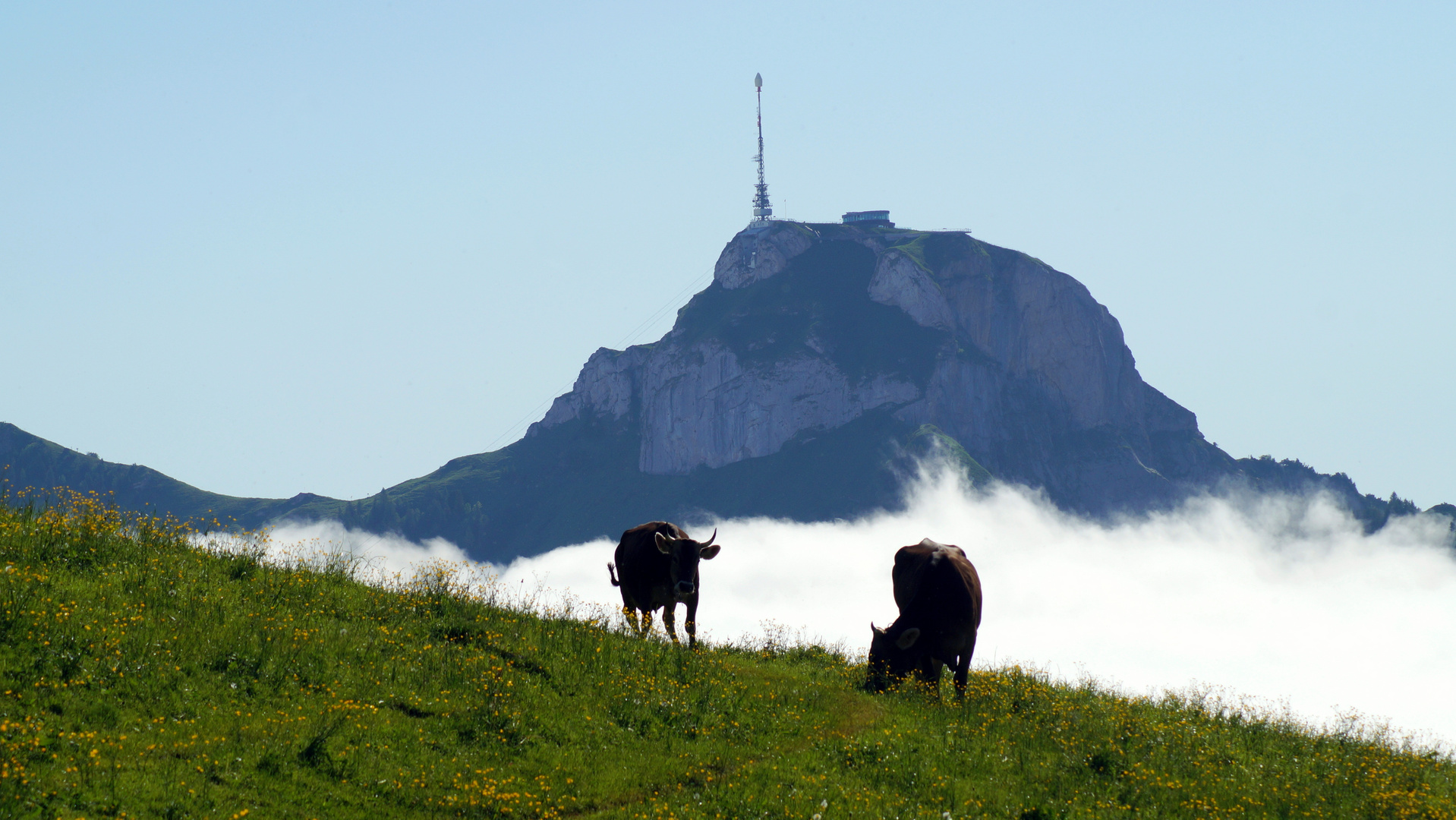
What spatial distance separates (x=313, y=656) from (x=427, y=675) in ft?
5.32

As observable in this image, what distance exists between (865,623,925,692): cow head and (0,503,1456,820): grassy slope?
0.63 meters

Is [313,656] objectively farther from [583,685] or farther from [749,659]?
[749,659]

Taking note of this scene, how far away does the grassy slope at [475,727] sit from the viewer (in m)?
11.5

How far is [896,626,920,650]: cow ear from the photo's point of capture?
2009cm

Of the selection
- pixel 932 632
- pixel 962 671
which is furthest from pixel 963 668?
pixel 932 632

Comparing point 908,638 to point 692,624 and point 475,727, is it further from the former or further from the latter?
point 475,727

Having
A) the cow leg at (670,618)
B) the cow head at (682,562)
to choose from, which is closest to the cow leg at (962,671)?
the cow head at (682,562)

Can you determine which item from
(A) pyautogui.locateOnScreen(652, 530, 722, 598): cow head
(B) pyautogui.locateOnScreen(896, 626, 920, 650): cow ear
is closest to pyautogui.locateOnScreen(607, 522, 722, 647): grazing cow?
(A) pyautogui.locateOnScreen(652, 530, 722, 598): cow head

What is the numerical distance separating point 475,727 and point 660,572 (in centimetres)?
1052

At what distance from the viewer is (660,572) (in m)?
24.2

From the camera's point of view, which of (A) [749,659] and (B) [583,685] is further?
(A) [749,659]

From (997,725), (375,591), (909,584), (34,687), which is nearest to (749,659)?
(909,584)

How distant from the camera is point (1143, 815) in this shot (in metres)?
13.5

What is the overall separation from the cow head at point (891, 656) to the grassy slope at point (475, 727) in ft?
2.08
